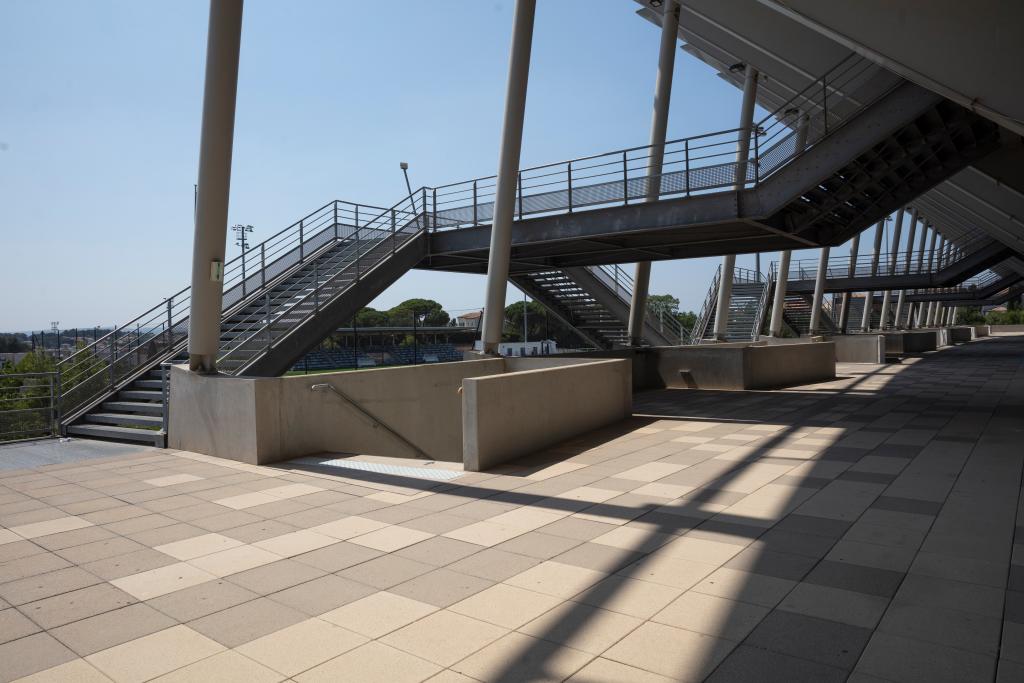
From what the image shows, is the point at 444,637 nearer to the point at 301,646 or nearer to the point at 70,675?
the point at 301,646

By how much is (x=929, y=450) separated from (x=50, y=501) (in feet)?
34.7

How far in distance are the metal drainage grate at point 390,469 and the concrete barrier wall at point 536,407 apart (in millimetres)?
392

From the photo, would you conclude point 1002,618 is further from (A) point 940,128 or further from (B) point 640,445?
(A) point 940,128

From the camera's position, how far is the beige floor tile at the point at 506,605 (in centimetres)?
392

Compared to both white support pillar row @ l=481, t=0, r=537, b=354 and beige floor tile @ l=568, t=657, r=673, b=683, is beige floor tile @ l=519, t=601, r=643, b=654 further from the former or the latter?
white support pillar row @ l=481, t=0, r=537, b=354

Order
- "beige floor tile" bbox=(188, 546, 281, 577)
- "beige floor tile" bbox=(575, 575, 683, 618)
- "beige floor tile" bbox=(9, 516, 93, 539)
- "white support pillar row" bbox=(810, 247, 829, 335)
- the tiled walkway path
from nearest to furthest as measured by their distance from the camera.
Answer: the tiled walkway path < "beige floor tile" bbox=(575, 575, 683, 618) < "beige floor tile" bbox=(188, 546, 281, 577) < "beige floor tile" bbox=(9, 516, 93, 539) < "white support pillar row" bbox=(810, 247, 829, 335)

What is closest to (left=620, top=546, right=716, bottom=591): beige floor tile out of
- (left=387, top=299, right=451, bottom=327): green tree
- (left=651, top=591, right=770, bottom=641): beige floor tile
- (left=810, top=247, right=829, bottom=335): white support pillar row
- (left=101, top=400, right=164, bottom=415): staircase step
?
(left=651, top=591, right=770, bottom=641): beige floor tile

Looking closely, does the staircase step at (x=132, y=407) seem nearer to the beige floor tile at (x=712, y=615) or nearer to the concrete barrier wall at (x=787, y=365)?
the beige floor tile at (x=712, y=615)

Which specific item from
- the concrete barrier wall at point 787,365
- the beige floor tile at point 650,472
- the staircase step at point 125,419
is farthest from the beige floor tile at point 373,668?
the concrete barrier wall at point 787,365

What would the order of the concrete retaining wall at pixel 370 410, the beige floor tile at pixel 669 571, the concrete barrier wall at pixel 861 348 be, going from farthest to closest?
the concrete barrier wall at pixel 861 348, the concrete retaining wall at pixel 370 410, the beige floor tile at pixel 669 571

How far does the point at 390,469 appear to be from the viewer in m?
8.35

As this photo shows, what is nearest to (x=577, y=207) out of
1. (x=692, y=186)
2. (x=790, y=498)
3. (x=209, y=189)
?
(x=692, y=186)

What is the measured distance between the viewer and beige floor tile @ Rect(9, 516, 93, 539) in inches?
230

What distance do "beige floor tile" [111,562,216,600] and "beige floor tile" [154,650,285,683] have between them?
3.95 ft
